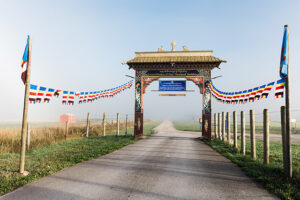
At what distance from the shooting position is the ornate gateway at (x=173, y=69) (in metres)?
14.7

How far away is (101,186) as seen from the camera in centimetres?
417

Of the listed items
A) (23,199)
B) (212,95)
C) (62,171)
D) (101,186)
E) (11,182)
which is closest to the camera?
(23,199)

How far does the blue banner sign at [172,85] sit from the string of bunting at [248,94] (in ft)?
7.22

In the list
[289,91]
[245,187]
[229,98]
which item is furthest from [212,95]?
[245,187]

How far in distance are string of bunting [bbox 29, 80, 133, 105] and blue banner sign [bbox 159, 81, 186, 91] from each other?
117 inches

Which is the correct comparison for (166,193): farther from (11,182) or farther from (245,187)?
(11,182)

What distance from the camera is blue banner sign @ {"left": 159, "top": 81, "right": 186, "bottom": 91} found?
608 inches

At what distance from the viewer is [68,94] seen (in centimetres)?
1182

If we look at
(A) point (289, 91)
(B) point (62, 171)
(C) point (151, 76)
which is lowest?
(B) point (62, 171)

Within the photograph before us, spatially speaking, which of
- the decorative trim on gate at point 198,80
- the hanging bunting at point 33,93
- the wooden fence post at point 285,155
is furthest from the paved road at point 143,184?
the decorative trim on gate at point 198,80

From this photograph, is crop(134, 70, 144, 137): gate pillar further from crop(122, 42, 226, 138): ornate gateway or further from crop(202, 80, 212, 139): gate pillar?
crop(202, 80, 212, 139): gate pillar

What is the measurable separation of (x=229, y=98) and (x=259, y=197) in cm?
978

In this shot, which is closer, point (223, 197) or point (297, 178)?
point (223, 197)

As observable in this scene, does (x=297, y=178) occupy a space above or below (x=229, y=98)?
below
